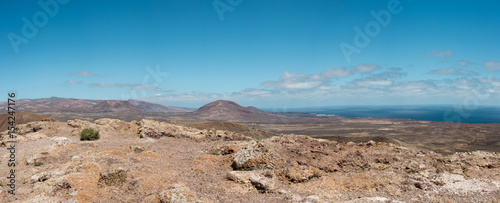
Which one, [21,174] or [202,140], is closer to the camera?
[21,174]

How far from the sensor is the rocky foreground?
31.4 feet

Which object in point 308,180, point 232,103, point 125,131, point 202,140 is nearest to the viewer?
point 308,180

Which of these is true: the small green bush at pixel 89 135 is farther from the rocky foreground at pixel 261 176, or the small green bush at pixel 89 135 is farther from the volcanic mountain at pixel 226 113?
the volcanic mountain at pixel 226 113

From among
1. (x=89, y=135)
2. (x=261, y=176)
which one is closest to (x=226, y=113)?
(x=89, y=135)

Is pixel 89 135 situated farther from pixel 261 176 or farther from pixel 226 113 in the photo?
pixel 226 113

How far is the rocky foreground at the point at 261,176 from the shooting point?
9570mm

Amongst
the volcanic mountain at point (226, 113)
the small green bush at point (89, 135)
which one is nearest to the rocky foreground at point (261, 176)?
the small green bush at point (89, 135)

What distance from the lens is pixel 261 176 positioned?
454 inches

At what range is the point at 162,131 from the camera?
2472cm

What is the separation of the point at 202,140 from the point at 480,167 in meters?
20.5

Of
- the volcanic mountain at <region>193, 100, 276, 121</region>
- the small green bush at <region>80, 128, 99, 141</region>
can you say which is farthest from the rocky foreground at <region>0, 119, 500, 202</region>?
the volcanic mountain at <region>193, 100, 276, 121</region>

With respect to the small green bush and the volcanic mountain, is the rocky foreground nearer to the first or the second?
the small green bush

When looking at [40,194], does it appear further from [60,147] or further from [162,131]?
[162,131]

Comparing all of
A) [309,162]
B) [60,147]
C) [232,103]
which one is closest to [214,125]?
[60,147]
